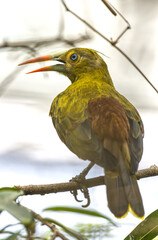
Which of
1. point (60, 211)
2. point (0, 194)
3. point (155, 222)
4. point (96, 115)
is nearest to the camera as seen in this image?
point (0, 194)

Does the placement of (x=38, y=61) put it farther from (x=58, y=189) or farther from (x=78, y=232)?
(x=78, y=232)

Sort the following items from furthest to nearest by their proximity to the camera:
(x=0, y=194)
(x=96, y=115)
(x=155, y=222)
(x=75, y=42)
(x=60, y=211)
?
(x=96, y=115) → (x=75, y=42) → (x=155, y=222) → (x=60, y=211) → (x=0, y=194)

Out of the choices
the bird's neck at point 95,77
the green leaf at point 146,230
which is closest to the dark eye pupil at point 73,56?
the bird's neck at point 95,77

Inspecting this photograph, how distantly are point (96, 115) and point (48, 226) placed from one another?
4.22 feet

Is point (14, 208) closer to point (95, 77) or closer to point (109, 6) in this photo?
point (109, 6)

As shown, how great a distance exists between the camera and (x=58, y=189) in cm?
251

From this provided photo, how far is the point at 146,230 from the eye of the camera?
6.71 feet

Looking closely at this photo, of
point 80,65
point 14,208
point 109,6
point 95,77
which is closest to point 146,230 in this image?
point 14,208

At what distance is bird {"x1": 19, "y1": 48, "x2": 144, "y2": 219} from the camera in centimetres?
237

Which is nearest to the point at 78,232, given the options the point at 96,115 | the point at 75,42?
the point at 75,42

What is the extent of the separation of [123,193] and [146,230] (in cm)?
36

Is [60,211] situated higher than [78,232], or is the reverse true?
[60,211]

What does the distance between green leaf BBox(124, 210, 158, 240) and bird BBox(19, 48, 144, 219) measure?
0.07m

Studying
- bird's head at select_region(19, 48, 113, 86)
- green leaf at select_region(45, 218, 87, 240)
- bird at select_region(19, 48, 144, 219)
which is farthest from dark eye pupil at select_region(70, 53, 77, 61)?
green leaf at select_region(45, 218, 87, 240)
